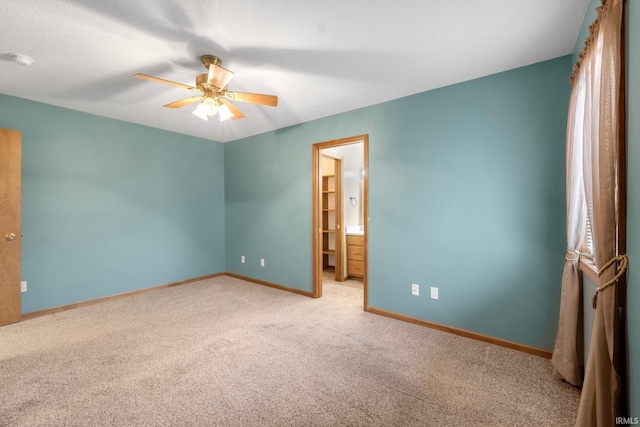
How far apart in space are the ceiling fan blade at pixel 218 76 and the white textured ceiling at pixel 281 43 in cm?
18

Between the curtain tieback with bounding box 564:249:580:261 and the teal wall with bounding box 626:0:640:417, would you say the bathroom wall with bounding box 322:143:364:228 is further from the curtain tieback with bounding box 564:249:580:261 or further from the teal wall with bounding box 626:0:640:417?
the teal wall with bounding box 626:0:640:417

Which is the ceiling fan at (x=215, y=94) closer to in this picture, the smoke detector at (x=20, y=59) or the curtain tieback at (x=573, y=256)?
the smoke detector at (x=20, y=59)

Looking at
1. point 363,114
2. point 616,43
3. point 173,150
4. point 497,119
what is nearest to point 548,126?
point 497,119

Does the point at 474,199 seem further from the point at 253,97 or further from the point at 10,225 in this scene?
the point at 10,225

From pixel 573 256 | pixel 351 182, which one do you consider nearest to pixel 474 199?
pixel 573 256

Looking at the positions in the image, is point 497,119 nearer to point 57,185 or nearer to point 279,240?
point 279,240

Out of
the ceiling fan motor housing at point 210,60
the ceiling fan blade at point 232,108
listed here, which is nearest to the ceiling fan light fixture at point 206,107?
the ceiling fan blade at point 232,108

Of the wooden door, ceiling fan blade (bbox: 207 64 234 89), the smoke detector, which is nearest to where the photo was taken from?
ceiling fan blade (bbox: 207 64 234 89)

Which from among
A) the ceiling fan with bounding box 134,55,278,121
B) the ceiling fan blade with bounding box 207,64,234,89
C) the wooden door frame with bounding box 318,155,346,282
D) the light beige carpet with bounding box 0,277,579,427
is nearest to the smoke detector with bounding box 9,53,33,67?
the ceiling fan with bounding box 134,55,278,121

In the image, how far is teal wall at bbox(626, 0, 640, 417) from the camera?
3.30ft

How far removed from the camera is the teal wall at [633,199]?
1006 millimetres

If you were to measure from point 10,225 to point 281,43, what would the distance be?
343 centimetres

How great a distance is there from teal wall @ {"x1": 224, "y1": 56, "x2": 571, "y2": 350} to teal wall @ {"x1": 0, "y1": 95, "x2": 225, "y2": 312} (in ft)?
8.28

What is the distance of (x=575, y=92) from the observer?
5.98 feet
